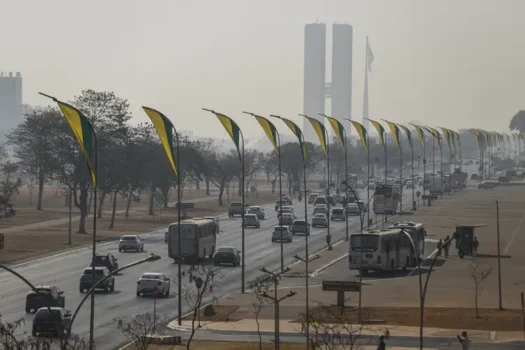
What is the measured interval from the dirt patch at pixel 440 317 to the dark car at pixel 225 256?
2375 centimetres

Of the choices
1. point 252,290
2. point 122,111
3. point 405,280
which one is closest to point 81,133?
point 252,290

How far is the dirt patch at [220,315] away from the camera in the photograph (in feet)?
211

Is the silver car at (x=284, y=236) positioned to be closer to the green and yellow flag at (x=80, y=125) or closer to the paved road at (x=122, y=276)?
the paved road at (x=122, y=276)

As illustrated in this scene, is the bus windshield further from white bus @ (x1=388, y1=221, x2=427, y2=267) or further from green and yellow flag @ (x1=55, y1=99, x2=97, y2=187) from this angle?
green and yellow flag @ (x1=55, y1=99, x2=97, y2=187)

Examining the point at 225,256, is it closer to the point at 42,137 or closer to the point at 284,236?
the point at 284,236

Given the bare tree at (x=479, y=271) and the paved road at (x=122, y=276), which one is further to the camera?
the bare tree at (x=479, y=271)

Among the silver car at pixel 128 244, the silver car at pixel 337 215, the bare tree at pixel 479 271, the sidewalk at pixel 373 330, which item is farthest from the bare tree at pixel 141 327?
the silver car at pixel 337 215

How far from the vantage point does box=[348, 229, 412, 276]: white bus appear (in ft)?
276

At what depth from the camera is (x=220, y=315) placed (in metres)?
65.8

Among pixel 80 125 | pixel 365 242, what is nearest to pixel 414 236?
pixel 365 242

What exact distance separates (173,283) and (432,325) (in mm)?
22563

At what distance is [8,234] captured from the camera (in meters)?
119

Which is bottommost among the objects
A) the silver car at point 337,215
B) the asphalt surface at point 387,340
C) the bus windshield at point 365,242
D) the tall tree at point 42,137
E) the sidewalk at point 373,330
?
the asphalt surface at point 387,340

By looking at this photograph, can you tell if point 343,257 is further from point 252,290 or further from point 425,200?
point 425,200
